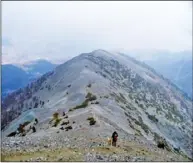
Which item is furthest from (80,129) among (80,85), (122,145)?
(80,85)

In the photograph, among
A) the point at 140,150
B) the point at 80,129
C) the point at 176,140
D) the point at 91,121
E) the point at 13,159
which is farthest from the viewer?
the point at 176,140

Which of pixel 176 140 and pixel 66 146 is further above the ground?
pixel 66 146

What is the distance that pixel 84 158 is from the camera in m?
34.2

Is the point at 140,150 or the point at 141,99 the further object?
the point at 141,99

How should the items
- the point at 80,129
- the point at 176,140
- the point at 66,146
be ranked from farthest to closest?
the point at 176,140 < the point at 80,129 < the point at 66,146

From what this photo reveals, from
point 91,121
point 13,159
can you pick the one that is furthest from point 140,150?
point 91,121

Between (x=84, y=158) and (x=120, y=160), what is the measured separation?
9.57ft

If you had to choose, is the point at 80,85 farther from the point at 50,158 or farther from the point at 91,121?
the point at 50,158

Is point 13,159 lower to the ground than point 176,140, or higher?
higher

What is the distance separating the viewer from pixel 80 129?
55.3 m

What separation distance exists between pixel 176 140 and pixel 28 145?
375 ft

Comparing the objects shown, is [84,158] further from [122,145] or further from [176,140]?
[176,140]

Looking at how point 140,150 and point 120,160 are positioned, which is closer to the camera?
point 120,160

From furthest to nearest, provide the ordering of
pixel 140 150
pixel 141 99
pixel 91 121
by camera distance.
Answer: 1. pixel 141 99
2. pixel 91 121
3. pixel 140 150
